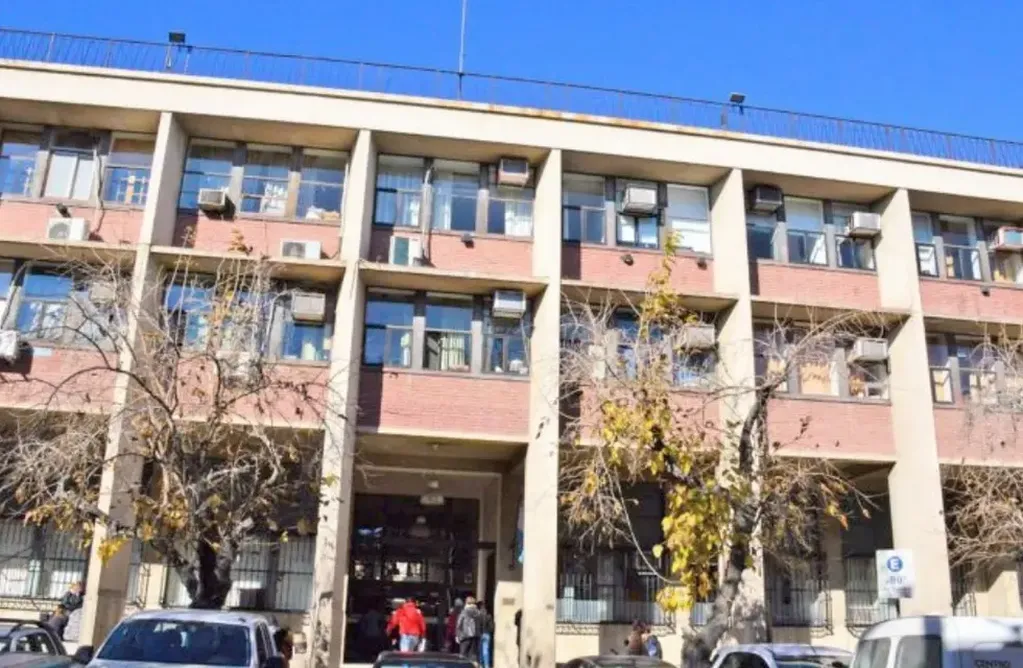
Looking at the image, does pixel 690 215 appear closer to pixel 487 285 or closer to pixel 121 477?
pixel 487 285

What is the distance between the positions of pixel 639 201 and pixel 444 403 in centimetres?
627

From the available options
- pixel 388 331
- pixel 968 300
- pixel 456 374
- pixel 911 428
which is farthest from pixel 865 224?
pixel 388 331

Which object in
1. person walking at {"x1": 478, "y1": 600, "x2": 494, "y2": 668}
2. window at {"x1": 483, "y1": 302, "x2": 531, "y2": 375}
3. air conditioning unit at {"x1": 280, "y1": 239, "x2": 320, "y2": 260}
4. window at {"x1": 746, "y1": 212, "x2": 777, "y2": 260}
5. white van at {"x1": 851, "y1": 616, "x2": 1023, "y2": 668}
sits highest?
window at {"x1": 746, "y1": 212, "x2": 777, "y2": 260}

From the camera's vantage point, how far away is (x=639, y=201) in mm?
20406

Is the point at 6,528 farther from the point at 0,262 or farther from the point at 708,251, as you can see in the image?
the point at 708,251

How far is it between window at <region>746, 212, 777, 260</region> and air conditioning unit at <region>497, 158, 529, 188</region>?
17.2 feet

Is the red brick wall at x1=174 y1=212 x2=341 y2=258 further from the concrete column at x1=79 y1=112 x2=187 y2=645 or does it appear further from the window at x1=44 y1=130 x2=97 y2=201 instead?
the window at x1=44 y1=130 x2=97 y2=201

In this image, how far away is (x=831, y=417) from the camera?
19672 mm

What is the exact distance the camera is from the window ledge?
18.7m

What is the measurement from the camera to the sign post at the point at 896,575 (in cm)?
1448

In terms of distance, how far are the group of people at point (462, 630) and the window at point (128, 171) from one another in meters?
9.95

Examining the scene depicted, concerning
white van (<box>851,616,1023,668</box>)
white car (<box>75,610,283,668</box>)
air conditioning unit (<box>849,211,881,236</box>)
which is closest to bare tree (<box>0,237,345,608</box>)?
white car (<box>75,610,283,668</box>)

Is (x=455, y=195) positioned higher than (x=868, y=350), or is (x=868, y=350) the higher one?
(x=455, y=195)

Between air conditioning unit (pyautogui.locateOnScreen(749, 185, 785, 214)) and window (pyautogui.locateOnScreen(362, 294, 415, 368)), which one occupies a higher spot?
air conditioning unit (pyautogui.locateOnScreen(749, 185, 785, 214))
